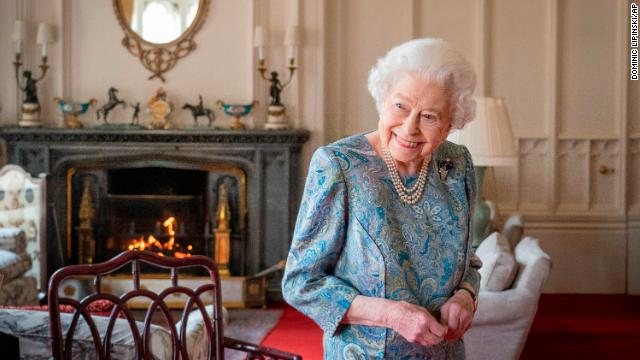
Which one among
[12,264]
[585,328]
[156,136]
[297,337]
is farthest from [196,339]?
[156,136]

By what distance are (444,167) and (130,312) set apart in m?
0.82

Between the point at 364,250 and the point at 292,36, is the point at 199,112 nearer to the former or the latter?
the point at 292,36

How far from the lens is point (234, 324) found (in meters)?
5.59

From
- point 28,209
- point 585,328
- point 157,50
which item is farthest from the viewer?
point 157,50

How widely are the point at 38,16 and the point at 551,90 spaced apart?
157 inches

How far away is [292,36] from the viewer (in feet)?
20.4

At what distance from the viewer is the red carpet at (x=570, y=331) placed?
4.96 m

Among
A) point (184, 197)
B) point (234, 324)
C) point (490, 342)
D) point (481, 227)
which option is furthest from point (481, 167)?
point (184, 197)

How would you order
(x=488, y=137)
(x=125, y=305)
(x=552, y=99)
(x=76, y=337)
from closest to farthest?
(x=125, y=305) → (x=76, y=337) → (x=488, y=137) → (x=552, y=99)

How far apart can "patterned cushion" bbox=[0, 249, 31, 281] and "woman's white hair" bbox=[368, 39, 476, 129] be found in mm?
4104

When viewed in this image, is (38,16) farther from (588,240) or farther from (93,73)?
(588,240)

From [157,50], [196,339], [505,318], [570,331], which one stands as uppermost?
[157,50]

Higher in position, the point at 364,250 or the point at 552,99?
the point at 552,99

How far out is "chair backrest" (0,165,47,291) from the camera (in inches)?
229
